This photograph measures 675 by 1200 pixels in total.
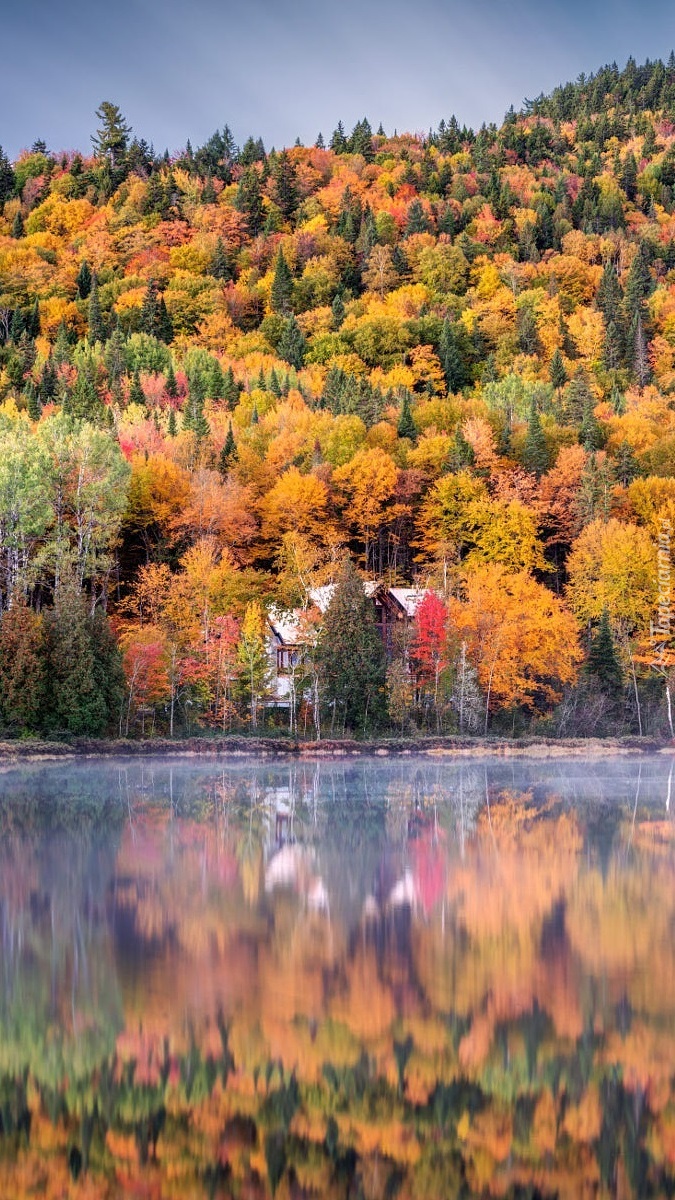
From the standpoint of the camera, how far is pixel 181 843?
2780cm

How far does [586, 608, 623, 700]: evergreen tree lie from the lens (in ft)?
209

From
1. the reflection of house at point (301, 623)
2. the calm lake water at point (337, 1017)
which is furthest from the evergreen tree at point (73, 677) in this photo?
the calm lake water at point (337, 1017)

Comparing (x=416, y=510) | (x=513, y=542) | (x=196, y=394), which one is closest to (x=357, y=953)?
(x=513, y=542)

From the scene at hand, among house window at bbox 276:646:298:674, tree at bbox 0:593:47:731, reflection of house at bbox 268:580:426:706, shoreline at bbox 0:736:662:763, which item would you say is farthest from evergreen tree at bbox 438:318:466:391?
tree at bbox 0:593:47:731

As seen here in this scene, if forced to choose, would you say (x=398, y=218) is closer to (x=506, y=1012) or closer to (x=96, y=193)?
(x=96, y=193)

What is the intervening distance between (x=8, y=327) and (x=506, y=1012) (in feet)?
473

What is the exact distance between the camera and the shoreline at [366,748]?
53719 mm

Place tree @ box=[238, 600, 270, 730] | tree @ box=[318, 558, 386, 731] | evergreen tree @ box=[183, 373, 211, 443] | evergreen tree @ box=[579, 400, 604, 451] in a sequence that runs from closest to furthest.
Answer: tree @ box=[318, 558, 386, 731] → tree @ box=[238, 600, 270, 730] → evergreen tree @ box=[579, 400, 604, 451] → evergreen tree @ box=[183, 373, 211, 443]

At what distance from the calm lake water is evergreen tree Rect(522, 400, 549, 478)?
5941 cm

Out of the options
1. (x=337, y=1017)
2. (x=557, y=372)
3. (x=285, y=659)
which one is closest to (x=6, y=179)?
(x=557, y=372)

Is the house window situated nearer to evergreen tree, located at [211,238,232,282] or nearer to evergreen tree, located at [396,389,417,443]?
evergreen tree, located at [396,389,417,443]

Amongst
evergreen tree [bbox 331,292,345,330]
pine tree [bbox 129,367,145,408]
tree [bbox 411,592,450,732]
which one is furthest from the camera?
evergreen tree [bbox 331,292,345,330]

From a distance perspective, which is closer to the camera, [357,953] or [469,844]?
[357,953]

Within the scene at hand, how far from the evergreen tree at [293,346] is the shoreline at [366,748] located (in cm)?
8386
